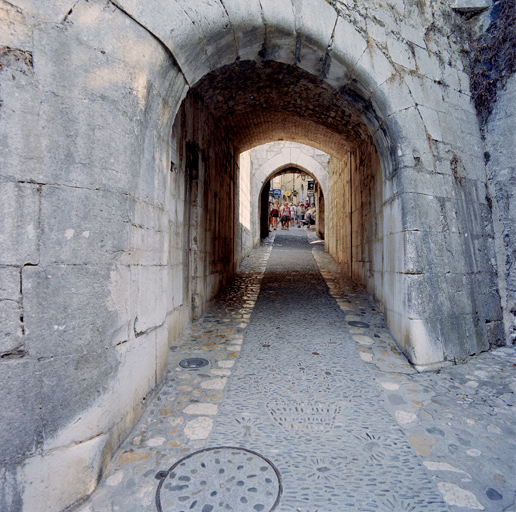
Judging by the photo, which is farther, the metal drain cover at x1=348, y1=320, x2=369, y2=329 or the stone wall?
the metal drain cover at x1=348, y1=320, x2=369, y2=329

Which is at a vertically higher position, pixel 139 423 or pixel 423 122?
pixel 423 122

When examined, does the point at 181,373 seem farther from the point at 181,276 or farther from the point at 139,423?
the point at 181,276

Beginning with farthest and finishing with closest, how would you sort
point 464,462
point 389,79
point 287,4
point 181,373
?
point 389,79
point 181,373
point 287,4
point 464,462

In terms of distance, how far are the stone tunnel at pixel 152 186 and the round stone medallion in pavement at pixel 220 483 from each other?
41cm

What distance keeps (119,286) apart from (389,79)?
3.00 meters

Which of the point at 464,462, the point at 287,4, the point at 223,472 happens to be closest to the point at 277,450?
the point at 223,472

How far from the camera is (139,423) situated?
205 cm

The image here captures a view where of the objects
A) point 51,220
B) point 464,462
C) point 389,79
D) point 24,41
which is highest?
point 389,79

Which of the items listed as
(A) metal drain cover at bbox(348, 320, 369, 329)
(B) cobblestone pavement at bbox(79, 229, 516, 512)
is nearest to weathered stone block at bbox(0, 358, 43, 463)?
(B) cobblestone pavement at bbox(79, 229, 516, 512)

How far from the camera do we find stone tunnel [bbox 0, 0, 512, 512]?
5.00 feet

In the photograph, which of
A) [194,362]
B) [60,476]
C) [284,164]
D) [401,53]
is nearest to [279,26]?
[401,53]

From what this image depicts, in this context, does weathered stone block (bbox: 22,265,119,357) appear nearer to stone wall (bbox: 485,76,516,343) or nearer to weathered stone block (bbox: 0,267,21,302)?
weathered stone block (bbox: 0,267,21,302)

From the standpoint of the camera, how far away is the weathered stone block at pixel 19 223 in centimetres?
149

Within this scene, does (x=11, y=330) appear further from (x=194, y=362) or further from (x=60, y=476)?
(x=194, y=362)
